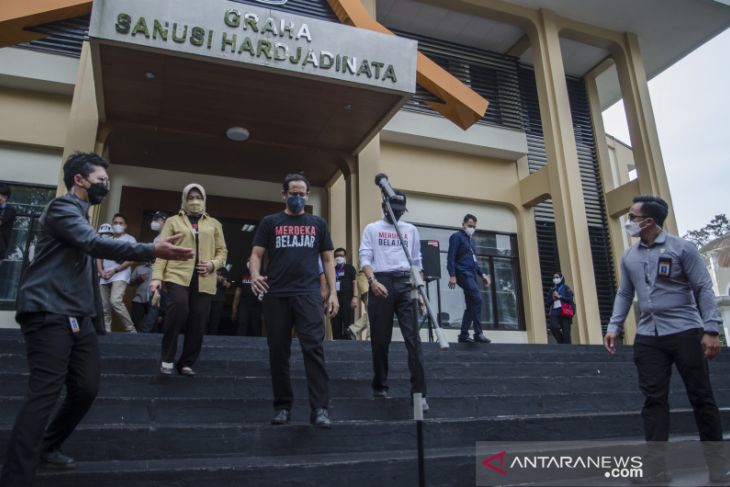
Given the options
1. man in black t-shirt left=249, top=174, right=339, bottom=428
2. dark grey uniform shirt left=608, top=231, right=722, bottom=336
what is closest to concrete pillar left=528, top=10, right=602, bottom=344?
dark grey uniform shirt left=608, top=231, right=722, bottom=336

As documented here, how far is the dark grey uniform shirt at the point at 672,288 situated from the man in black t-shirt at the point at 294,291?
2173mm

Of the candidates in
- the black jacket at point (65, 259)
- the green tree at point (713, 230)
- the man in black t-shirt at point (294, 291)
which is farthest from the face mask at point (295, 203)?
the green tree at point (713, 230)

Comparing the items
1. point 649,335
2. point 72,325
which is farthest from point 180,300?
point 649,335

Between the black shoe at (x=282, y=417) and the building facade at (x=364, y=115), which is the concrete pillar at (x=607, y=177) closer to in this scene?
the building facade at (x=364, y=115)

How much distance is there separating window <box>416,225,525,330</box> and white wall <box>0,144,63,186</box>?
290 inches

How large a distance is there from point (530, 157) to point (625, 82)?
3012 mm

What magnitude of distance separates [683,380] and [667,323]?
370 millimetres

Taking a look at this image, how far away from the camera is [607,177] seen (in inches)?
546

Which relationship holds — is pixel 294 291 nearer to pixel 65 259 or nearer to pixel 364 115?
pixel 65 259

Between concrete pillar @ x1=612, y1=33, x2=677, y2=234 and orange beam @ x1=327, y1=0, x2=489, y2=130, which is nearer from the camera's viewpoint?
orange beam @ x1=327, y1=0, x2=489, y2=130

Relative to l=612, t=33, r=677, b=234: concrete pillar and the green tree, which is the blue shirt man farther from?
the green tree

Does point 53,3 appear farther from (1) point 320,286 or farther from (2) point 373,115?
(1) point 320,286

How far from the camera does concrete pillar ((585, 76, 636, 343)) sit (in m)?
13.1

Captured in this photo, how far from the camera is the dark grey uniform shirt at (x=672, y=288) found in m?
3.55
